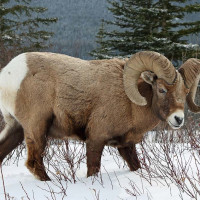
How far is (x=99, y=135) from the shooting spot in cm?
484

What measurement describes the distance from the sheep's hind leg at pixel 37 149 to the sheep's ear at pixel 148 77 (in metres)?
1.79

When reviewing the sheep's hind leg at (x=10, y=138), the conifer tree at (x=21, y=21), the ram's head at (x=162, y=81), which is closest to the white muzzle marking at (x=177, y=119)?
the ram's head at (x=162, y=81)

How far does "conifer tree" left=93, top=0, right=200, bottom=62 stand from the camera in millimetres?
17719

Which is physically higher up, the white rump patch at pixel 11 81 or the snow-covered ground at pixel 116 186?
the white rump patch at pixel 11 81

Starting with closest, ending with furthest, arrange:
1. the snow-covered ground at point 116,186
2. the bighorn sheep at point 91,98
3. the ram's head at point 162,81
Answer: the snow-covered ground at point 116,186 < the ram's head at point 162,81 < the bighorn sheep at point 91,98

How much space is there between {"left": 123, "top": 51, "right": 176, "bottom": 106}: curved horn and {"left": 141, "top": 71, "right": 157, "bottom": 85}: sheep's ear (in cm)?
6

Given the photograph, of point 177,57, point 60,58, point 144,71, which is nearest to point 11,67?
point 60,58

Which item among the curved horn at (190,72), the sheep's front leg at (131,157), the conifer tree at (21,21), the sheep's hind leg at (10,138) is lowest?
the conifer tree at (21,21)

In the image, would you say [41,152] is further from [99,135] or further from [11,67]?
[11,67]

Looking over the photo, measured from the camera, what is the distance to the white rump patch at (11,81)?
201 inches

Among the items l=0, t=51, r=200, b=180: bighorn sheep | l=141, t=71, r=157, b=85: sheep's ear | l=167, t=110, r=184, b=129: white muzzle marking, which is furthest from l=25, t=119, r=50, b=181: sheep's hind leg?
l=167, t=110, r=184, b=129: white muzzle marking

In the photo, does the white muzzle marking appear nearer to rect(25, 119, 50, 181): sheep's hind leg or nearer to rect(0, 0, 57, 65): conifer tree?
rect(25, 119, 50, 181): sheep's hind leg

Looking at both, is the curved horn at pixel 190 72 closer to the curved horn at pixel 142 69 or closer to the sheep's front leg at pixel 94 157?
the curved horn at pixel 142 69

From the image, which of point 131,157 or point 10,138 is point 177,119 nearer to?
point 131,157
